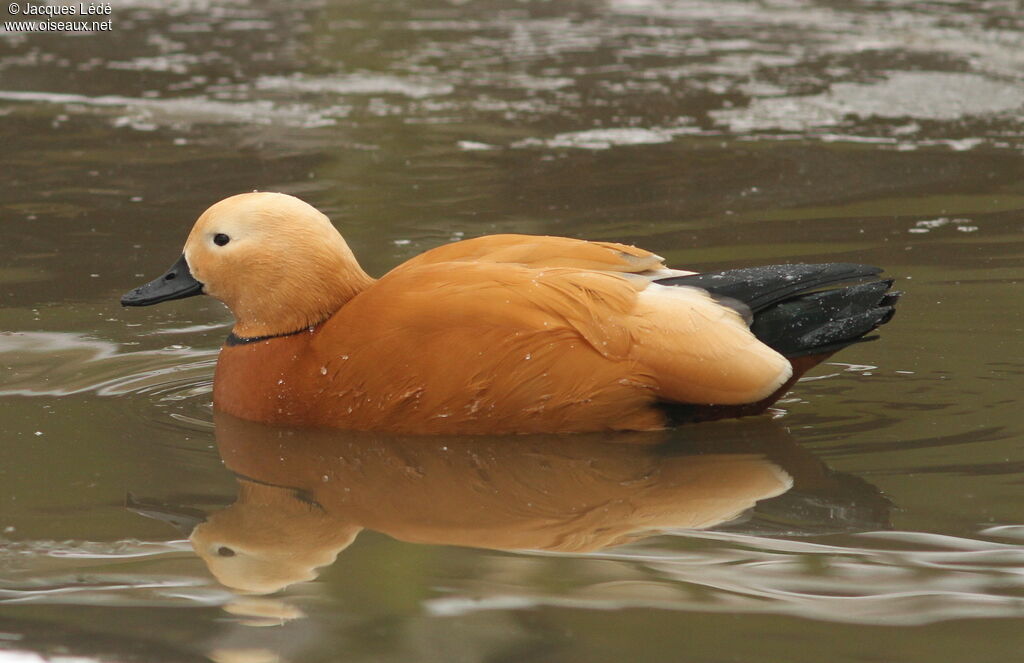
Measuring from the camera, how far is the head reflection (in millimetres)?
4066

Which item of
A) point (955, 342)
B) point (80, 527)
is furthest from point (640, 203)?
point (80, 527)

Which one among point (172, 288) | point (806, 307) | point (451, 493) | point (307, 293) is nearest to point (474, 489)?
point (451, 493)

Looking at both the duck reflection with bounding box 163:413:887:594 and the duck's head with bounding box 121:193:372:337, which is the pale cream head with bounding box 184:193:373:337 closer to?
the duck's head with bounding box 121:193:372:337

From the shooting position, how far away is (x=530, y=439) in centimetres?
489

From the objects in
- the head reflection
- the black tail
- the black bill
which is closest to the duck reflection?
the head reflection

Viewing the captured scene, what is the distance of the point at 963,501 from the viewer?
4184 millimetres

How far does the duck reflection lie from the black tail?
1.16 feet

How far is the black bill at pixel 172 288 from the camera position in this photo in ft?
17.3

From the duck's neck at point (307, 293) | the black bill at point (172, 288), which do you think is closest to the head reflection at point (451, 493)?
the duck's neck at point (307, 293)

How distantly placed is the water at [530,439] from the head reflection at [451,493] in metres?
0.01

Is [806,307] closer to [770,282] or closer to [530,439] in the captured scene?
[770,282]

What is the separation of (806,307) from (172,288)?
225cm

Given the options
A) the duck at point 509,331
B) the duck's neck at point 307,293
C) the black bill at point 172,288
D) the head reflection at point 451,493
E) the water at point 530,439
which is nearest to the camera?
the water at point 530,439

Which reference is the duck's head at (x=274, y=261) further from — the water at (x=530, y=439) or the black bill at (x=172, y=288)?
the water at (x=530, y=439)
